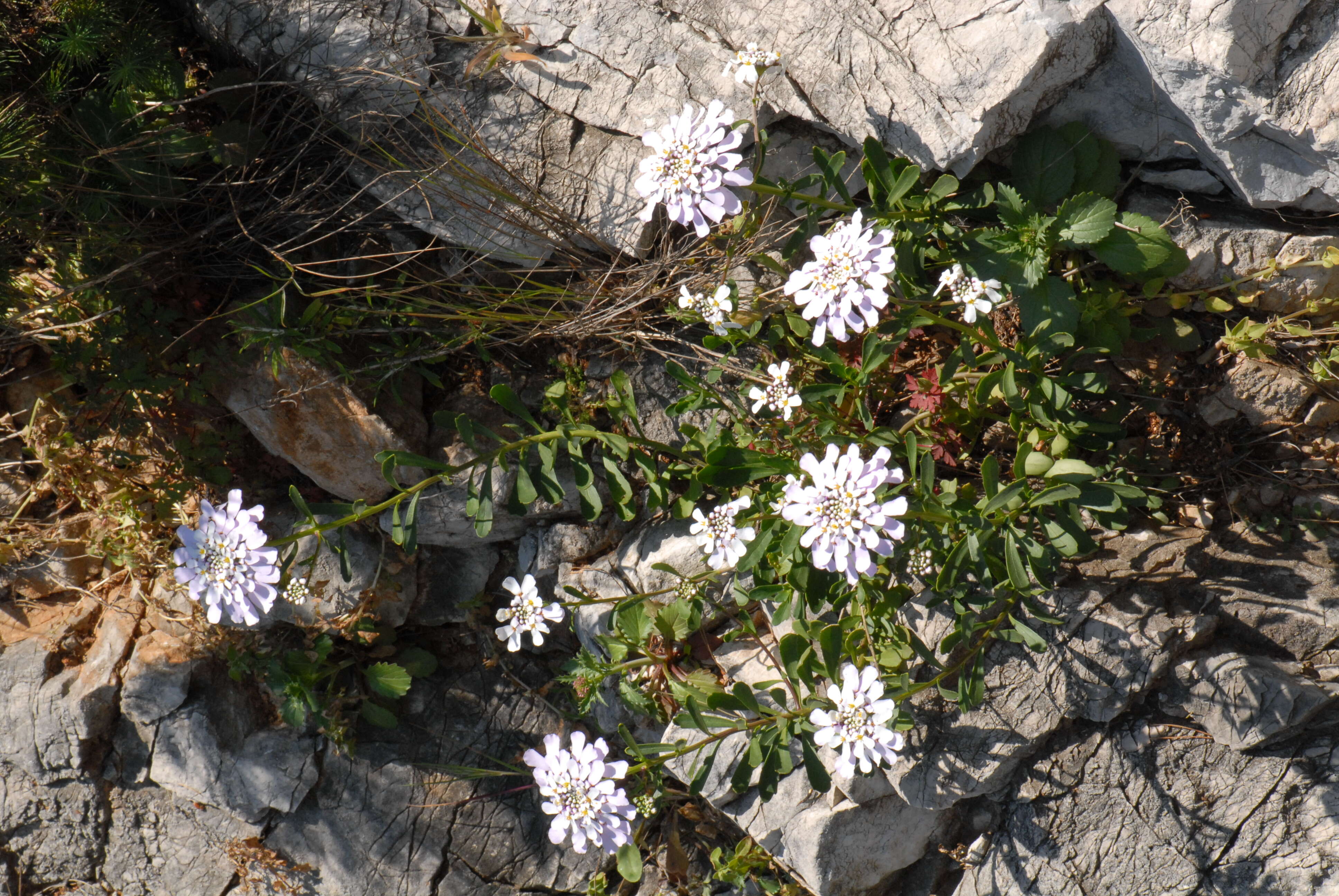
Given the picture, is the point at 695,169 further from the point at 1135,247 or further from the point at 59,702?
the point at 59,702

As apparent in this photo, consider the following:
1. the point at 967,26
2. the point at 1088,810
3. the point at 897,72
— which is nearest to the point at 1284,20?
the point at 967,26

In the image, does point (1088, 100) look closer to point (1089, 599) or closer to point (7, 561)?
point (1089, 599)

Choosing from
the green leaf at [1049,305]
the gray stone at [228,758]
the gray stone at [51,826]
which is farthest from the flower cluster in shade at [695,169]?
the gray stone at [51,826]

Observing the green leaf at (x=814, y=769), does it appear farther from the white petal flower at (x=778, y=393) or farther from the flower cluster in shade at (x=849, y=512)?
the white petal flower at (x=778, y=393)

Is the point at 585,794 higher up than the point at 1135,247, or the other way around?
the point at 1135,247

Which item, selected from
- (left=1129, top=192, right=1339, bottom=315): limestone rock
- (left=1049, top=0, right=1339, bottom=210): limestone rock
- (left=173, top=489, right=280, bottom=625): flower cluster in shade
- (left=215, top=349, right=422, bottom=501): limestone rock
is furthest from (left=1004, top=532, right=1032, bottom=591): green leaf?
(left=215, top=349, right=422, bottom=501): limestone rock

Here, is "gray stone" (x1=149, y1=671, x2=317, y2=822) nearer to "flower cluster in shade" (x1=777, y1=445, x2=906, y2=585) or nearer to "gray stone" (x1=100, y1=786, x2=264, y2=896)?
"gray stone" (x1=100, y1=786, x2=264, y2=896)

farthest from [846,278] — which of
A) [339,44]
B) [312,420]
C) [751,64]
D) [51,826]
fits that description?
[51,826]
